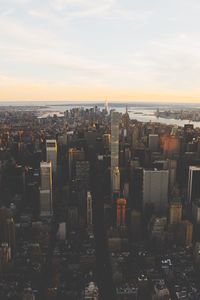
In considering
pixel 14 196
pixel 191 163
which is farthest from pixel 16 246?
pixel 191 163

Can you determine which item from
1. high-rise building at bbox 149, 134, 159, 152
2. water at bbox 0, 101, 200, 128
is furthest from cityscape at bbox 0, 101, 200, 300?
water at bbox 0, 101, 200, 128

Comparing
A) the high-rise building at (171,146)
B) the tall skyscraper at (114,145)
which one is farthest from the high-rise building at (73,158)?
the high-rise building at (171,146)

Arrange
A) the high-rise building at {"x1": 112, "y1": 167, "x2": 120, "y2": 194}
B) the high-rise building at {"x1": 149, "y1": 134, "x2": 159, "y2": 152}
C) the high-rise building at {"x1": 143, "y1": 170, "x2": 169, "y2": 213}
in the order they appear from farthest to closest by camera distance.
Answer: the high-rise building at {"x1": 149, "y1": 134, "x2": 159, "y2": 152} → the high-rise building at {"x1": 112, "y1": 167, "x2": 120, "y2": 194} → the high-rise building at {"x1": 143, "y1": 170, "x2": 169, "y2": 213}

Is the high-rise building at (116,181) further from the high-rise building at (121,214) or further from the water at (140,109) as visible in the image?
the water at (140,109)

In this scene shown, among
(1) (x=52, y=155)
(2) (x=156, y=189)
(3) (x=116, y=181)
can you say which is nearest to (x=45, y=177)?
(3) (x=116, y=181)

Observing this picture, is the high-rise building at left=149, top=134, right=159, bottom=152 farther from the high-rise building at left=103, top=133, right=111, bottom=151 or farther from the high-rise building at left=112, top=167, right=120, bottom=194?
the high-rise building at left=112, top=167, right=120, bottom=194
